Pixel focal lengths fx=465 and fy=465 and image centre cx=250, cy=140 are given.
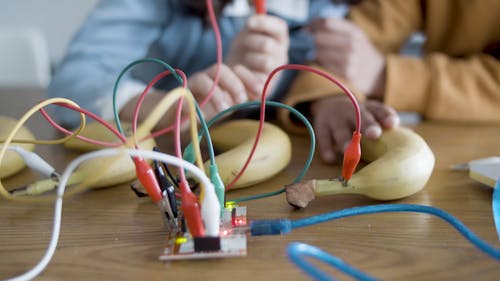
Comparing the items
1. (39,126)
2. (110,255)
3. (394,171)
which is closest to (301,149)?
(394,171)

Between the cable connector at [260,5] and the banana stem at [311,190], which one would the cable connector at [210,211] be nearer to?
the banana stem at [311,190]

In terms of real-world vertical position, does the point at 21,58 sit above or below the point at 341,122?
→ above

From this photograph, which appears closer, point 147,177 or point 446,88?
point 147,177

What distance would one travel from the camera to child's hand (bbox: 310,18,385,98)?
75 centimetres

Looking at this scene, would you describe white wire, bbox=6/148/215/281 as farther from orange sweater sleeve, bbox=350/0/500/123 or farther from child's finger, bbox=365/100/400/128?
orange sweater sleeve, bbox=350/0/500/123

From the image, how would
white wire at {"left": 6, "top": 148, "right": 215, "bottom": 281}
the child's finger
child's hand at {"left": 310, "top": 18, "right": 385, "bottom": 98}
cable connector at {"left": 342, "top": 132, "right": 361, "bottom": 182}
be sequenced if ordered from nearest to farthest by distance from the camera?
1. white wire at {"left": 6, "top": 148, "right": 215, "bottom": 281}
2. cable connector at {"left": 342, "top": 132, "right": 361, "bottom": 182}
3. the child's finger
4. child's hand at {"left": 310, "top": 18, "right": 385, "bottom": 98}

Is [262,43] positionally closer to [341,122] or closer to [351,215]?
[341,122]

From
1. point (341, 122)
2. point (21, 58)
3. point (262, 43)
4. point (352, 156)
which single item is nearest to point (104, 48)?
point (262, 43)

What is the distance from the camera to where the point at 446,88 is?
71 cm

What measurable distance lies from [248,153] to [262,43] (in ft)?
0.73

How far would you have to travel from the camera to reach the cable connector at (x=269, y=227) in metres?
0.35

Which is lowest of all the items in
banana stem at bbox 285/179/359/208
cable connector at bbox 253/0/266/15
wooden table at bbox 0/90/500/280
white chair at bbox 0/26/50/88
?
wooden table at bbox 0/90/500/280

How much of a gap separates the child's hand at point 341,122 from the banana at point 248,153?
0.22 ft

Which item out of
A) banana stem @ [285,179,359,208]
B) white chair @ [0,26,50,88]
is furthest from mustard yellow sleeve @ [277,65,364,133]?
white chair @ [0,26,50,88]
